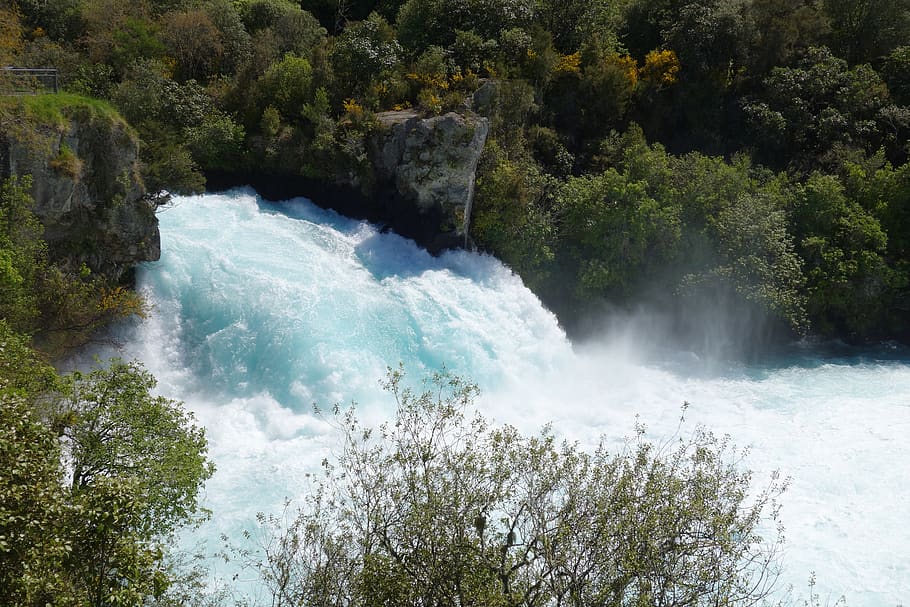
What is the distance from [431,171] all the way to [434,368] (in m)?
8.91

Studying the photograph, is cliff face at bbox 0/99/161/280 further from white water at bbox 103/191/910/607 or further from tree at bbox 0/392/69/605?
tree at bbox 0/392/69/605

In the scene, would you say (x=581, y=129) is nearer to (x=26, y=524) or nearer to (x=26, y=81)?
(x=26, y=81)

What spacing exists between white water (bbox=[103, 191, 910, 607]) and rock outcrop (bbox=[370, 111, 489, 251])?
113 centimetres

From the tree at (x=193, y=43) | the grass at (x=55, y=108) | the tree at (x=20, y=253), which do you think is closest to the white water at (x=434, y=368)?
the tree at (x=20, y=253)

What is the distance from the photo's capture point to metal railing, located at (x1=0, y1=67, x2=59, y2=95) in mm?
19406

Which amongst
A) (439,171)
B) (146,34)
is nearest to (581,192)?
(439,171)

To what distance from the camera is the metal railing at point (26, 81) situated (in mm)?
19406

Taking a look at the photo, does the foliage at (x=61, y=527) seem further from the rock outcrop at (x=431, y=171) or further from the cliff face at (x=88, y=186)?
the rock outcrop at (x=431, y=171)

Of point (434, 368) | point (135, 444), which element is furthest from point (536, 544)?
point (434, 368)

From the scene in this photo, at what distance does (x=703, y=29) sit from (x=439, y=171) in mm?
17342

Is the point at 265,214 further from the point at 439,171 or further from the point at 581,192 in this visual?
the point at 581,192

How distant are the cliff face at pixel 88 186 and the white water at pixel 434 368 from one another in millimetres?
1621

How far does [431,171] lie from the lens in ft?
91.2

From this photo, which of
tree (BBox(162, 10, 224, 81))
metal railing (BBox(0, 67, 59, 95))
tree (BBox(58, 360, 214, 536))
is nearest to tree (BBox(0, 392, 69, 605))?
tree (BBox(58, 360, 214, 536))
